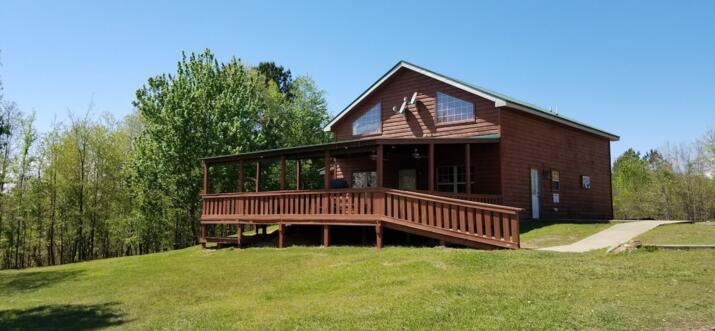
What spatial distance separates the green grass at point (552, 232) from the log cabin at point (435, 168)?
85 cm

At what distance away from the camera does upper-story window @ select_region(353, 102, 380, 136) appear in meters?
20.2

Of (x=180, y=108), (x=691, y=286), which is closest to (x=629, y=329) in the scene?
(x=691, y=286)

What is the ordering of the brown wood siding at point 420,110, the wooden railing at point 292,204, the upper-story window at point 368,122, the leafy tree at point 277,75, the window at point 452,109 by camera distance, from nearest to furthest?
the wooden railing at point 292,204
the brown wood siding at point 420,110
the window at point 452,109
the upper-story window at point 368,122
the leafy tree at point 277,75

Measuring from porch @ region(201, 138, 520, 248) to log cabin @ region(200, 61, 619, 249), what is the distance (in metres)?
0.03

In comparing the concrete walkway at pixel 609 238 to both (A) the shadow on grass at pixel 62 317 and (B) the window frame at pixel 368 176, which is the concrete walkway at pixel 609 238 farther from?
(B) the window frame at pixel 368 176

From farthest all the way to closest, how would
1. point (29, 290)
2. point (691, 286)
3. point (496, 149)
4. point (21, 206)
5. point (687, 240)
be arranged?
point (21, 206)
point (496, 149)
point (29, 290)
point (687, 240)
point (691, 286)

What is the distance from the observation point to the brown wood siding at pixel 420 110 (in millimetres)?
16778

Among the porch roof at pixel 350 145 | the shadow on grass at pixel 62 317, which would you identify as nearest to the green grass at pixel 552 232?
the porch roof at pixel 350 145

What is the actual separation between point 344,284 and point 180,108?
17.5 metres

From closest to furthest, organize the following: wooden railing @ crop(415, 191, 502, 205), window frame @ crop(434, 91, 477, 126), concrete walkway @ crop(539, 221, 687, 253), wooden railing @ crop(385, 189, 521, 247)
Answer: wooden railing @ crop(385, 189, 521, 247) < concrete walkway @ crop(539, 221, 687, 253) < wooden railing @ crop(415, 191, 502, 205) < window frame @ crop(434, 91, 477, 126)

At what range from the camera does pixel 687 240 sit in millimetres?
10906

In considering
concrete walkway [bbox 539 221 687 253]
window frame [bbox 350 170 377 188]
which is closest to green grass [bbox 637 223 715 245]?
concrete walkway [bbox 539 221 687 253]

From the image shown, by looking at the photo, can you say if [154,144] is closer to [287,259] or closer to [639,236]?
[287,259]

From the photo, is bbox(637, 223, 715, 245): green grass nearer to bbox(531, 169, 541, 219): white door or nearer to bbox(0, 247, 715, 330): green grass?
bbox(0, 247, 715, 330): green grass
